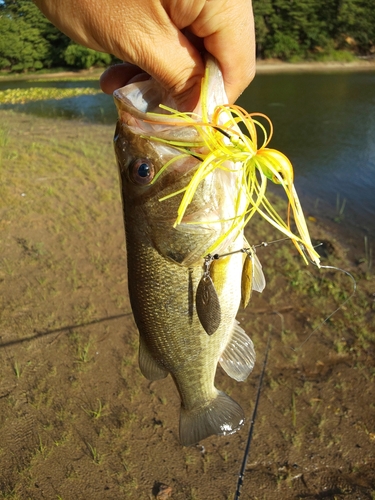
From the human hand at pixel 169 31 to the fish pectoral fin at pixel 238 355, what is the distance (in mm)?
1200

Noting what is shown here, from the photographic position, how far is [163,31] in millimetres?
1372

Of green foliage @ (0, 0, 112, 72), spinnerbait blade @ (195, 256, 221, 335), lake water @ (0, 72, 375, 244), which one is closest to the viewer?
spinnerbait blade @ (195, 256, 221, 335)

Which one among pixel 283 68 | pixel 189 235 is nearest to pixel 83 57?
pixel 283 68

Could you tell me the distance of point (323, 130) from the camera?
48.8 ft

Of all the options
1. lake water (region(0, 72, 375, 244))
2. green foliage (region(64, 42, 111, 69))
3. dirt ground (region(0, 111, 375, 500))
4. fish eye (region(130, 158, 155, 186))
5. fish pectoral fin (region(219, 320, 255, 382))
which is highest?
fish eye (region(130, 158, 155, 186))

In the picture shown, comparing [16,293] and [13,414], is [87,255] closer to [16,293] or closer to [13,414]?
[16,293]

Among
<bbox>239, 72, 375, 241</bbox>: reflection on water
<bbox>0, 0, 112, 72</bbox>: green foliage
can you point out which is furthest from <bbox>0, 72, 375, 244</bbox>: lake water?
<bbox>0, 0, 112, 72</bbox>: green foliage

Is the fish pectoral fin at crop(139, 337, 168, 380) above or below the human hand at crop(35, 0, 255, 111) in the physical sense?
below

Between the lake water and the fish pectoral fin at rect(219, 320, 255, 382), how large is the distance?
589cm

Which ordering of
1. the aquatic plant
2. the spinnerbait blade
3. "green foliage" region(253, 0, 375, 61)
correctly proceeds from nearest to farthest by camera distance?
the spinnerbait blade → the aquatic plant → "green foliage" region(253, 0, 375, 61)

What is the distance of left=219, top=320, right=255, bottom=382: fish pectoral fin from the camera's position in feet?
6.88

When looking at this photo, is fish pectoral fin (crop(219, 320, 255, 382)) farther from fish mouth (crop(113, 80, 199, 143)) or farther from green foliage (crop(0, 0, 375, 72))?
green foliage (crop(0, 0, 375, 72))

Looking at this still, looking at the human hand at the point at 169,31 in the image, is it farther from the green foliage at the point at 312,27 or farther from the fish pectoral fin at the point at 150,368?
the green foliage at the point at 312,27

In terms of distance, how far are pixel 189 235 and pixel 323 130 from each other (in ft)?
48.6
